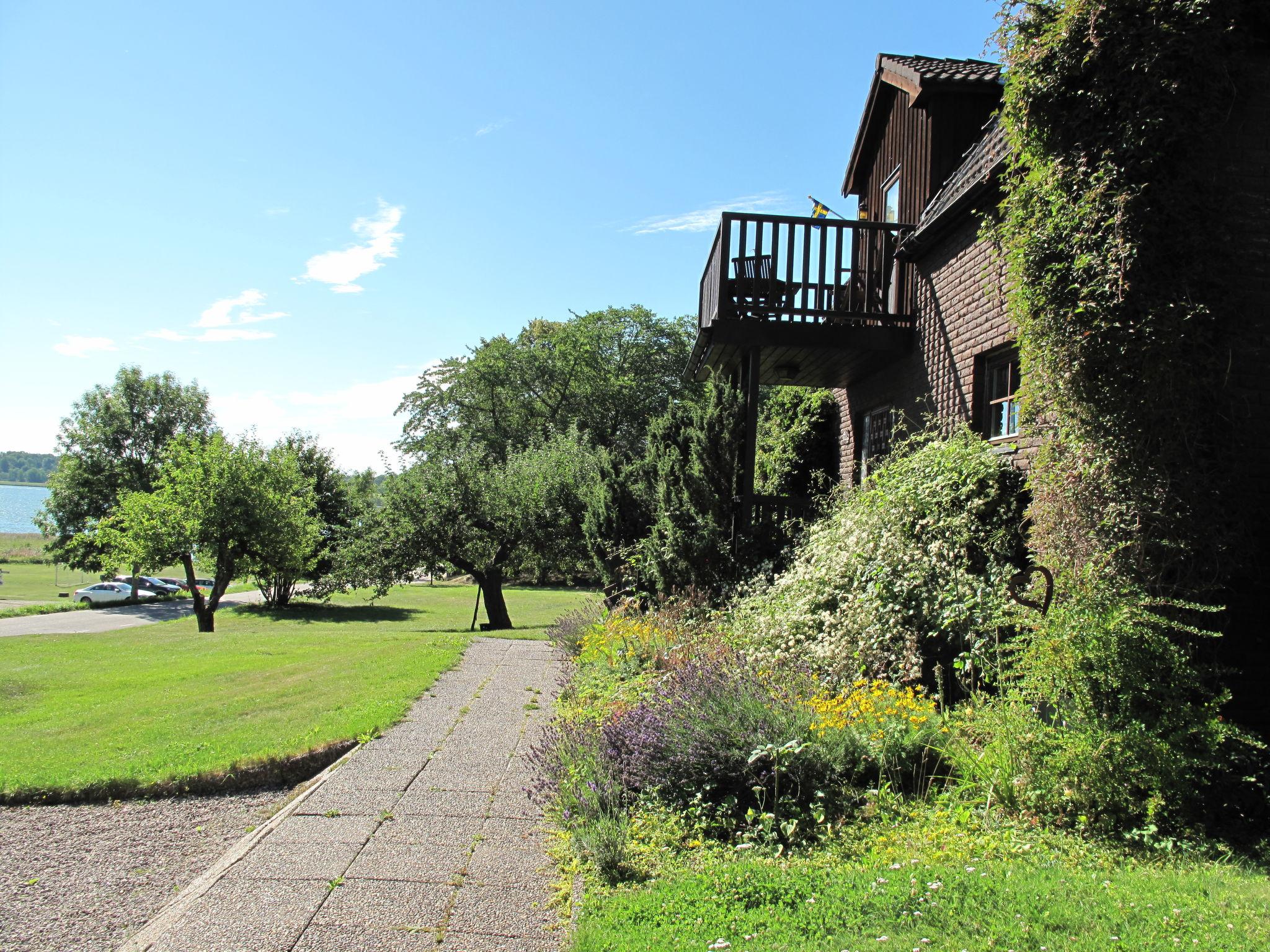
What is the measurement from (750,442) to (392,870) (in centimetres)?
784

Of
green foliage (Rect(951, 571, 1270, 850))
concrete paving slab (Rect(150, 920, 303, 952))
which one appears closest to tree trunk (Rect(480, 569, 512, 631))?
green foliage (Rect(951, 571, 1270, 850))

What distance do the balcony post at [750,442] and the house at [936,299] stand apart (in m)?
0.03

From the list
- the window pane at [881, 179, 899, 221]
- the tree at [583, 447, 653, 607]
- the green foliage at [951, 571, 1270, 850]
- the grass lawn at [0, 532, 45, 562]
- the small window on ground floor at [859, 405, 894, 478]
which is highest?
the window pane at [881, 179, 899, 221]

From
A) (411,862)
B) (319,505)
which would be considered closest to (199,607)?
(319,505)

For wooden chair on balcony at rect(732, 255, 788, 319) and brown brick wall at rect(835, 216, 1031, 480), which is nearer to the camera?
brown brick wall at rect(835, 216, 1031, 480)

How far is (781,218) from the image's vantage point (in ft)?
34.2

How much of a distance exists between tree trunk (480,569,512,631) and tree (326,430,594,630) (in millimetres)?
23

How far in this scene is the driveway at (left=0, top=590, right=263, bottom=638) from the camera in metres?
27.9

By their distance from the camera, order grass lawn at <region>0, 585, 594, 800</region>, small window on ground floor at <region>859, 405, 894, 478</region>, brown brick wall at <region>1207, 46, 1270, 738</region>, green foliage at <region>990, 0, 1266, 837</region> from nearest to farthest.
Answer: green foliage at <region>990, 0, 1266, 837</region> < brown brick wall at <region>1207, 46, 1270, 738</region> < grass lawn at <region>0, 585, 594, 800</region> < small window on ground floor at <region>859, 405, 894, 478</region>

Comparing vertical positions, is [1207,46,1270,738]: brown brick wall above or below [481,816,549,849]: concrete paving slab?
above

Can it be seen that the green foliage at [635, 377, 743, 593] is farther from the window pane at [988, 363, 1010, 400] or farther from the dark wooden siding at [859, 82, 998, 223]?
the dark wooden siding at [859, 82, 998, 223]

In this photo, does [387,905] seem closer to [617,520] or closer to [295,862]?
[295,862]

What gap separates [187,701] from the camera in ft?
30.4

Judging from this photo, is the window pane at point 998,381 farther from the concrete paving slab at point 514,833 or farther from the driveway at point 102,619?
the driveway at point 102,619
